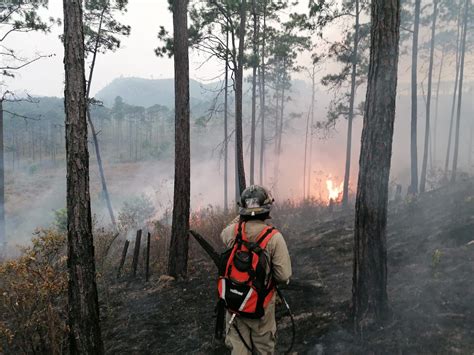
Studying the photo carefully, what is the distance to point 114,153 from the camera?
7844cm

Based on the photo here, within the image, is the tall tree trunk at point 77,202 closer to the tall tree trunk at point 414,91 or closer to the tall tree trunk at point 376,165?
the tall tree trunk at point 376,165

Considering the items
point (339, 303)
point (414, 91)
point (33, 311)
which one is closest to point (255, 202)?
point (339, 303)

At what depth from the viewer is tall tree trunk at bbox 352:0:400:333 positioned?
4.30 metres

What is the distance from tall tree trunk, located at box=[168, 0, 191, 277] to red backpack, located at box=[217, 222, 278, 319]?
527 centimetres

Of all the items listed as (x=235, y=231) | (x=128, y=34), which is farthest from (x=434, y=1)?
(x=235, y=231)

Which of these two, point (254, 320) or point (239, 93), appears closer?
point (254, 320)

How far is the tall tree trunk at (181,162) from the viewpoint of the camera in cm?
801

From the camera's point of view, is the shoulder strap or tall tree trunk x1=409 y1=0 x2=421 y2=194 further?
tall tree trunk x1=409 y1=0 x2=421 y2=194

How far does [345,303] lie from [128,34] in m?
18.7

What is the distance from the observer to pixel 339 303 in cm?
534

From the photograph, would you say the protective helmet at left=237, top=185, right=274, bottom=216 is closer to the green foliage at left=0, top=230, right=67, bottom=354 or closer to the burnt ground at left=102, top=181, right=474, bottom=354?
the burnt ground at left=102, top=181, right=474, bottom=354

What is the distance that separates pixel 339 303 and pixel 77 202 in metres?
4.34

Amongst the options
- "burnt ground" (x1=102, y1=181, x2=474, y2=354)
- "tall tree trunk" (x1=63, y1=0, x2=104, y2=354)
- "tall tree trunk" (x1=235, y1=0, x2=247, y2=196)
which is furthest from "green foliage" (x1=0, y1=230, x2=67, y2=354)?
"tall tree trunk" (x1=235, y1=0, x2=247, y2=196)

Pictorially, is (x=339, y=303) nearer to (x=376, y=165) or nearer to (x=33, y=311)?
(x=376, y=165)
